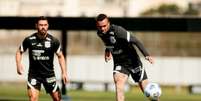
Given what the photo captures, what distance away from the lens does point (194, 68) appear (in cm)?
5541

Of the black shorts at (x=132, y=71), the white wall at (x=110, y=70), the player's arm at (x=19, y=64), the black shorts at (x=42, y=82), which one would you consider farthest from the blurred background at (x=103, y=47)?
the player's arm at (x=19, y=64)

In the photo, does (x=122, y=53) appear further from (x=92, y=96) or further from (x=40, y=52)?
(x=92, y=96)

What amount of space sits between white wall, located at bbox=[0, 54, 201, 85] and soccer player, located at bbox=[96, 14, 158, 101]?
1538 inches

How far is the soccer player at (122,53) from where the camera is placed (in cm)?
1409

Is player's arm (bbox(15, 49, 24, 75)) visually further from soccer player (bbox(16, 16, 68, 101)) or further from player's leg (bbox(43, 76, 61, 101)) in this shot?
player's leg (bbox(43, 76, 61, 101))

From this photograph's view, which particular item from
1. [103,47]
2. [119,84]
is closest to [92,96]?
[119,84]

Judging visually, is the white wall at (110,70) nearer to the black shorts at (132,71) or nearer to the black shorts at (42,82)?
the black shorts at (132,71)

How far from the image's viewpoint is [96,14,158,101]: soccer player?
46.2 feet

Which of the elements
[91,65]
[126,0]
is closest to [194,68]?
[91,65]

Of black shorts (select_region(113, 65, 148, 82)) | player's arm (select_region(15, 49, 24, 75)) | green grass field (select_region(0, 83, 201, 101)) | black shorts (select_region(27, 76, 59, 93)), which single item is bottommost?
green grass field (select_region(0, 83, 201, 101))

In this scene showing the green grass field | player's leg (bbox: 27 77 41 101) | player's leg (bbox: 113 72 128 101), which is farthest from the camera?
the green grass field

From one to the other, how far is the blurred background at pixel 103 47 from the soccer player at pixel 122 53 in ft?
33.7

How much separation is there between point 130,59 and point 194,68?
4158cm

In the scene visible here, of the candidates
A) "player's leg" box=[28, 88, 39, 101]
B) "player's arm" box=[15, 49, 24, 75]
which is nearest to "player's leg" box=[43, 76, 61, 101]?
"player's leg" box=[28, 88, 39, 101]
